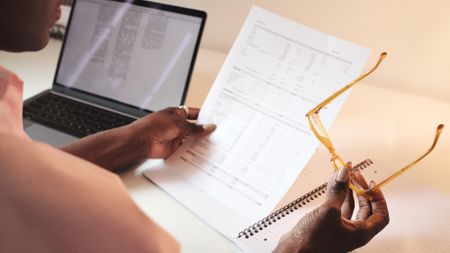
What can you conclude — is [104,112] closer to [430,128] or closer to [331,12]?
[331,12]

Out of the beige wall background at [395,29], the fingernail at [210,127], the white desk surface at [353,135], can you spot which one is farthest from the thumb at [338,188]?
the beige wall background at [395,29]

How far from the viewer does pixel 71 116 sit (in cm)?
78

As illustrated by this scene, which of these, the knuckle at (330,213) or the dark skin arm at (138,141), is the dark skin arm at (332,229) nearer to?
the knuckle at (330,213)

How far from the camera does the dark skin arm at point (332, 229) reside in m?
0.46

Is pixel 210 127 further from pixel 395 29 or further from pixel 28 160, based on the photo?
pixel 395 29

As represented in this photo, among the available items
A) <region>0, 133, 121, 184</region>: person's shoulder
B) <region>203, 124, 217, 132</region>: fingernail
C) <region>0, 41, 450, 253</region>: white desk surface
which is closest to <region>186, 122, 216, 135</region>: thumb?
<region>203, 124, 217, 132</region>: fingernail

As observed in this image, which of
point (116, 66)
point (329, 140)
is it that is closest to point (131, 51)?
point (116, 66)

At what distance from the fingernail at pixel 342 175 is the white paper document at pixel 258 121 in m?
0.08

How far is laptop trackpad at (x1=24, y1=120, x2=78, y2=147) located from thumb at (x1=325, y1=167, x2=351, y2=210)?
484 millimetres

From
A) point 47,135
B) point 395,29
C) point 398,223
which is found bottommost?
point 47,135

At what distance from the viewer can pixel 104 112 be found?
804 millimetres

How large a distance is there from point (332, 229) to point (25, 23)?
1.59 feet

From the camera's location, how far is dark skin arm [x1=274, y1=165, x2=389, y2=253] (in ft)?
1.50

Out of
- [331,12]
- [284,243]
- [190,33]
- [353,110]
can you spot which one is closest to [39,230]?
[284,243]
